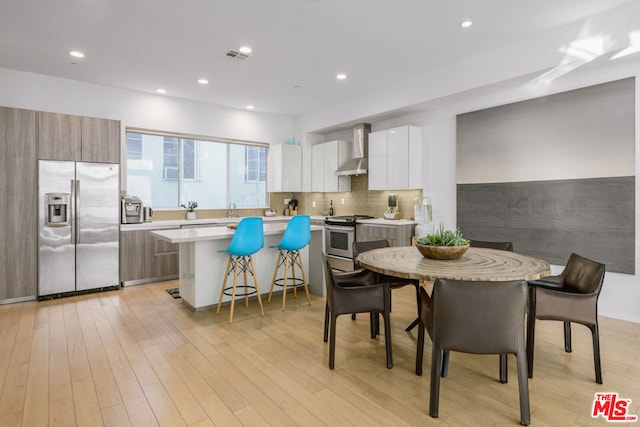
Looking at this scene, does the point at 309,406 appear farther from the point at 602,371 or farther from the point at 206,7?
the point at 206,7

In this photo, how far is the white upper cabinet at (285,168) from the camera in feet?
22.2

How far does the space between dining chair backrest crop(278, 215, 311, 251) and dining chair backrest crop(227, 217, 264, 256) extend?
0.37m

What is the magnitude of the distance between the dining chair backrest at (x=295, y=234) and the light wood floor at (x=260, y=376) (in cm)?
77

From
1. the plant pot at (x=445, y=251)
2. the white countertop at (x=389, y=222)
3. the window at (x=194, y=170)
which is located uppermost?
the window at (x=194, y=170)

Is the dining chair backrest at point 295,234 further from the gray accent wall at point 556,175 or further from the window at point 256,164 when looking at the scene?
the window at point 256,164

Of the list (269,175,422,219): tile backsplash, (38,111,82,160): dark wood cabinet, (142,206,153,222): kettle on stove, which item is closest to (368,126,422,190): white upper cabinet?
(269,175,422,219): tile backsplash

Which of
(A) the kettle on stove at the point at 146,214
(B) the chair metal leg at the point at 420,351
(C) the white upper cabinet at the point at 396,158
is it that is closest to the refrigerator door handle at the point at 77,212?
(A) the kettle on stove at the point at 146,214

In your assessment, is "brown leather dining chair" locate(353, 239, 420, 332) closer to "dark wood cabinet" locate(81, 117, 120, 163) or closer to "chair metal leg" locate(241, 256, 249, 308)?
"chair metal leg" locate(241, 256, 249, 308)

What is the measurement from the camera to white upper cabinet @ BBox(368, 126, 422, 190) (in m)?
5.27

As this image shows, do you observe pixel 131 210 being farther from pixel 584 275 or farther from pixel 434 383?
pixel 584 275

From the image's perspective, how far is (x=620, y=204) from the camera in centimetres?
337

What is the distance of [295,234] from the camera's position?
12.7 ft

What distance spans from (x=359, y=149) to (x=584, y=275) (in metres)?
4.08

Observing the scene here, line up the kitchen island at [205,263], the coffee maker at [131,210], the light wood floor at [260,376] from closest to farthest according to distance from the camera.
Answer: the light wood floor at [260,376] → the kitchen island at [205,263] → the coffee maker at [131,210]
